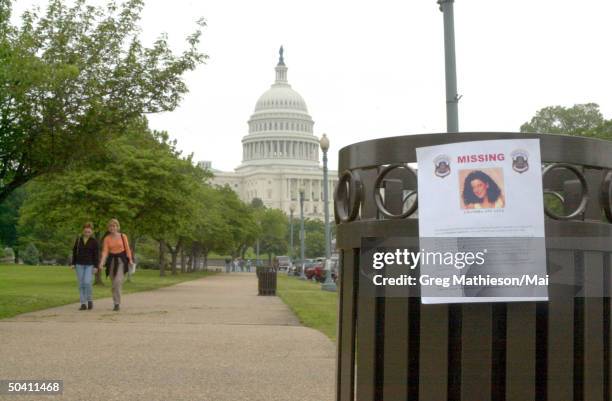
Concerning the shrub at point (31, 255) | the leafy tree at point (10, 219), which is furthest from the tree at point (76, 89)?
the shrub at point (31, 255)

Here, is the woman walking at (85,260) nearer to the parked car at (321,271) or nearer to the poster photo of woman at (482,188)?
the poster photo of woman at (482,188)

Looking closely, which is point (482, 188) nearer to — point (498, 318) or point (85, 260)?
point (498, 318)

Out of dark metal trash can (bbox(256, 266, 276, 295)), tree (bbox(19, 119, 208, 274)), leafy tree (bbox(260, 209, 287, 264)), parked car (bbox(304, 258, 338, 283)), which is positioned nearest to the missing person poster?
dark metal trash can (bbox(256, 266, 276, 295))

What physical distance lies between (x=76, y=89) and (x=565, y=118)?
5896cm

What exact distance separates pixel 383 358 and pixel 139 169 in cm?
3217

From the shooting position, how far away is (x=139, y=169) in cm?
3506

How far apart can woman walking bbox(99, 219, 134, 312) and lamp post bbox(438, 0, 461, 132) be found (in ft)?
32.0

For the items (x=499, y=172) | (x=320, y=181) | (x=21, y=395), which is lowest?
(x=21, y=395)

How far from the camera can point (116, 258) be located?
18000 mm

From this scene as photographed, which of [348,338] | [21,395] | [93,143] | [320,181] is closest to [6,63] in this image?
[93,143]

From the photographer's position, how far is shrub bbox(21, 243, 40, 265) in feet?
267

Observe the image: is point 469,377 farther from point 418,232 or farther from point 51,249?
point 51,249

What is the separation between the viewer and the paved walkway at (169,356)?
7352 millimetres

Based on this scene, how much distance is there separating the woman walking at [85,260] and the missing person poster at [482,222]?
49.2ft
